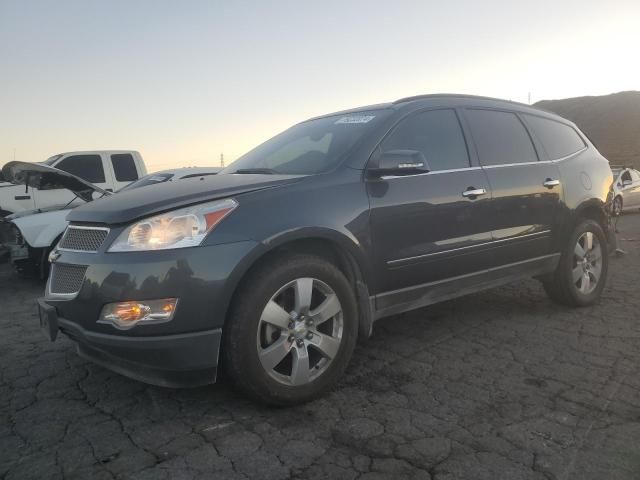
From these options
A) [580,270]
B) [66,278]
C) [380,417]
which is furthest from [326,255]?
[580,270]

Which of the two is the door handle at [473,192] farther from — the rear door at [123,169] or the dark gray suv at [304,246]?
the rear door at [123,169]

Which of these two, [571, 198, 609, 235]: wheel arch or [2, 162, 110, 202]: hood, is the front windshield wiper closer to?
[571, 198, 609, 235]: wheel arch

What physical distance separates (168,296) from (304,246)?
2.76 feet

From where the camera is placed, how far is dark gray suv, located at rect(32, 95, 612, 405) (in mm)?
2561

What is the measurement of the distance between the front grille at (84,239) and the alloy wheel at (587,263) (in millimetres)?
3954

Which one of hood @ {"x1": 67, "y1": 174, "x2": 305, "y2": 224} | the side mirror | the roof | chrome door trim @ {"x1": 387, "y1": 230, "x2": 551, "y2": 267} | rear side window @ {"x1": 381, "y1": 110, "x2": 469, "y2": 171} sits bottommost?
chrome door trim @ {"x1": 387, "y1": 230, "x2": 551, "y2": 267}

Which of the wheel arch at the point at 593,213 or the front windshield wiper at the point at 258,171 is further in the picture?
the wheel arch at the point at 593,213

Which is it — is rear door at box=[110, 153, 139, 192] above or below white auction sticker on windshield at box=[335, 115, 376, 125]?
below

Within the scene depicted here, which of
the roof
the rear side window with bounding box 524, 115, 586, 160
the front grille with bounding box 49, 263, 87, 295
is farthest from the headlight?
the rear side window with bounding box 524, 115, 586, 160

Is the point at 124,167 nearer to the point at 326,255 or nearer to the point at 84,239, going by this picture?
the point at 84,239

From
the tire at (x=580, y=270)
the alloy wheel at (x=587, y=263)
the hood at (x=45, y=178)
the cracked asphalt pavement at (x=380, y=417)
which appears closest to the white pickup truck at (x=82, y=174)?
the hood at (x=45, y=178)

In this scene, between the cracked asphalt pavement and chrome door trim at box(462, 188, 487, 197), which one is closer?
the cracked asphalt pavement

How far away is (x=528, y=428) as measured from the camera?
102 inches

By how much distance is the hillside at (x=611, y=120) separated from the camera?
133 ft
